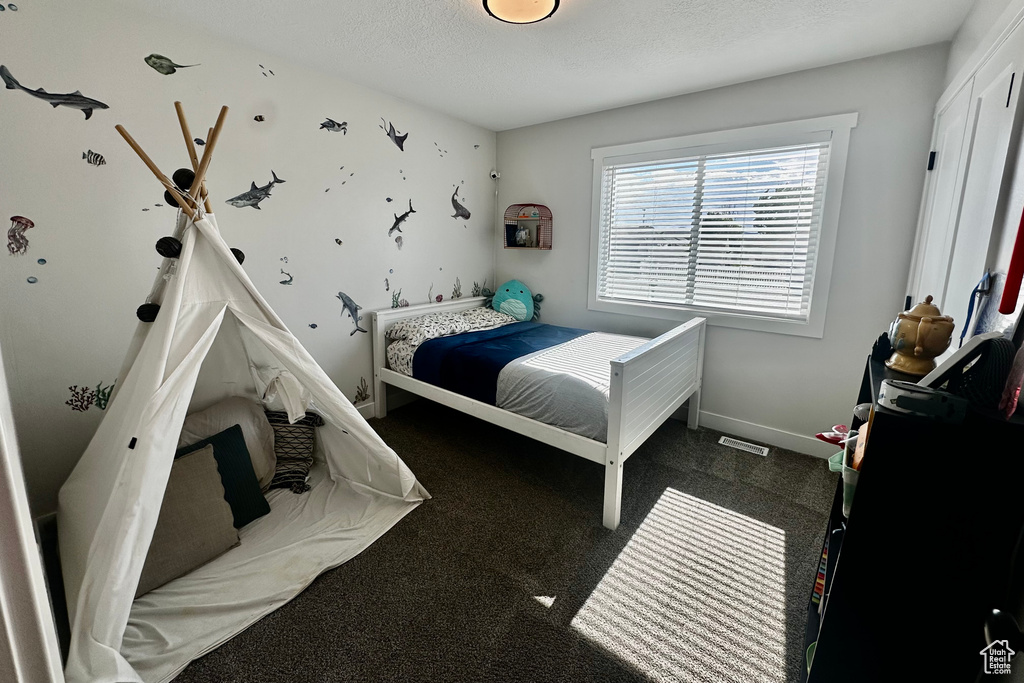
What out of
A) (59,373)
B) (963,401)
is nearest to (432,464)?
(59,373)

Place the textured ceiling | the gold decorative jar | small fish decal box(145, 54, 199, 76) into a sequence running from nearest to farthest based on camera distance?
the gold decorative jar → the textured ceiling → small fish decal box(145, 54, 199, 76)

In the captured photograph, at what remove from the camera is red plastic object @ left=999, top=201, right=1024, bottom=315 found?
3.03 feet

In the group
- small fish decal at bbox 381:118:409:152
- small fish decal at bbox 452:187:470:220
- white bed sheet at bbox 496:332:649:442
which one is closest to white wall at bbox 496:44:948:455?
small fish decal at bbox 452:187:470:220

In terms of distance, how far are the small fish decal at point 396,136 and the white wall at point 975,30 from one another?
3102 mm

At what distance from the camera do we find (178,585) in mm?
1718

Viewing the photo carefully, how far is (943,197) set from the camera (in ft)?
6.49

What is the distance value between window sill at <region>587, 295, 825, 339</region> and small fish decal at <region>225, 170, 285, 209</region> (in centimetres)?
243

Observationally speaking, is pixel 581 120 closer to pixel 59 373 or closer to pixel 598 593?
pixel 598 593

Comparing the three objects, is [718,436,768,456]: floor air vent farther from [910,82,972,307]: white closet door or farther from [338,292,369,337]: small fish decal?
[338,292,369,337]: small fish decal

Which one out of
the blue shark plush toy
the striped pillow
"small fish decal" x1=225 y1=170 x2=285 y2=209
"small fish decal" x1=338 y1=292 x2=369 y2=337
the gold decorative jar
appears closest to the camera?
the gold decorative jar

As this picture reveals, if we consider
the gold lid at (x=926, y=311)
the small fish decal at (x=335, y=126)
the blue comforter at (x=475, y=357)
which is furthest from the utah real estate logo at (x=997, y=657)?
the small fish decal at (x=335, y=126)

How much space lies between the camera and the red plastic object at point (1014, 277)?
92 cm

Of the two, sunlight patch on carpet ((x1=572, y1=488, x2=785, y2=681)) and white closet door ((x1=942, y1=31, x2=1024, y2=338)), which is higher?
white closet door ((x1=942, y1=31, x2=1024, y2=338))

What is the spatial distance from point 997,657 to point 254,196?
3.29 metres
